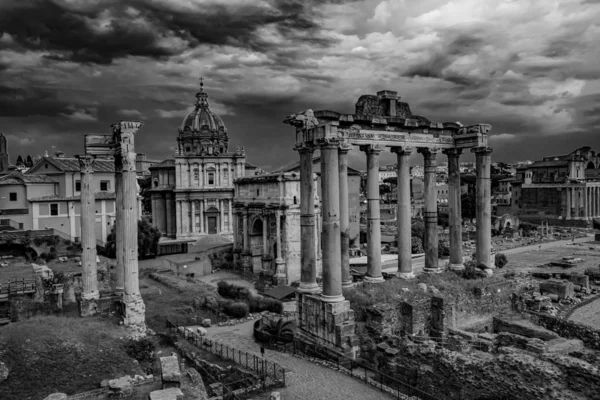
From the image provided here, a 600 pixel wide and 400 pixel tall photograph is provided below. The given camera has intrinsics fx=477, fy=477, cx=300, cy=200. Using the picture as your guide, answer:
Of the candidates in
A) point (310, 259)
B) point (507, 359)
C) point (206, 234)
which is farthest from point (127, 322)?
point (206, 234)

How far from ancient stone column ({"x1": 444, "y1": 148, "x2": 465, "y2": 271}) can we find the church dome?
133 feet

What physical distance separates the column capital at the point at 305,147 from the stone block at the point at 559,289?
1036 inches

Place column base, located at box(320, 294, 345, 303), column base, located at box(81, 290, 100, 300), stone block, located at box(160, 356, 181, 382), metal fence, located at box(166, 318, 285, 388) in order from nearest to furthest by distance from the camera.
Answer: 1. stone block, located at box(160, 356, 181, 382)
2. metal fence, located at box(166, 318, 285, 388)
3. column base, located at box(320, 294, 345, 303)
4. column base, located at box(81, 290, 100, 300)

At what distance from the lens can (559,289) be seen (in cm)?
3562

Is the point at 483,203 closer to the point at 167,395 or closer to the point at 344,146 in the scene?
the point at 344,146

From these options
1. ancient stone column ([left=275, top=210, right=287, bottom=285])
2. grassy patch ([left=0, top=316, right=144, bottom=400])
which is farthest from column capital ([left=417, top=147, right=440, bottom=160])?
ancient stone column ([left=275, top=210, right=287, bottom=285])

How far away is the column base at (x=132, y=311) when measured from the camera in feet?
A: 61.3

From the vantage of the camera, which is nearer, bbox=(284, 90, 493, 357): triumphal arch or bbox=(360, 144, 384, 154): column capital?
bbox=(284, 90, 493, 357): triumphal arch

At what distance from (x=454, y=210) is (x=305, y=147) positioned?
9.11 m

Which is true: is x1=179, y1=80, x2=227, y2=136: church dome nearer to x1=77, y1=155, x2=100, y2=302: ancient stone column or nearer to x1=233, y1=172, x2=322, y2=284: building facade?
x1=233, y1=172, x2=322, y2=284: building facade

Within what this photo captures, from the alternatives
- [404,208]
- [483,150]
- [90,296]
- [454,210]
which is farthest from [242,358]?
[483,150]

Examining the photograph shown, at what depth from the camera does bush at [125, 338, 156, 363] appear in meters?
16.3

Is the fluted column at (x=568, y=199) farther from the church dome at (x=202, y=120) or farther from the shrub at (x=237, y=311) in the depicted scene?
the shrub at (x=237, y=311)

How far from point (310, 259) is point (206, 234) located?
1597 inches
